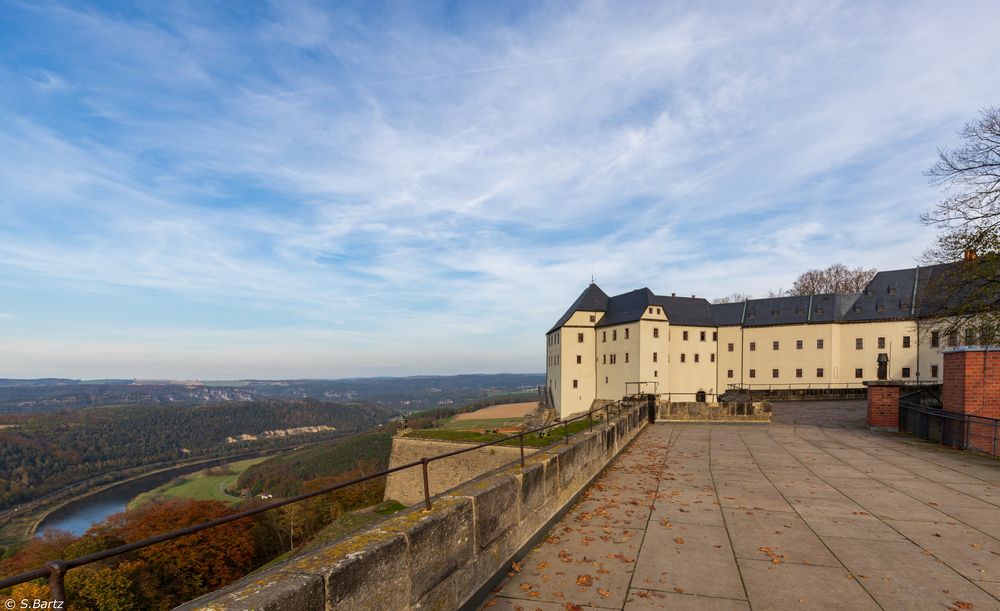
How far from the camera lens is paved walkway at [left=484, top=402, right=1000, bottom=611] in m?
4.44

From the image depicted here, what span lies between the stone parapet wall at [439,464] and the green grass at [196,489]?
86325 mm

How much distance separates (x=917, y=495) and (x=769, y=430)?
945 cm

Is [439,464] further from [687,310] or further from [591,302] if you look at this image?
[687,310]

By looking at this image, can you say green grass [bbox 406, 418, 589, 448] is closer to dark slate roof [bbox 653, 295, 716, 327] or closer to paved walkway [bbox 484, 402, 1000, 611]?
paved walkway [bbox 484, 402, 1000, 611]

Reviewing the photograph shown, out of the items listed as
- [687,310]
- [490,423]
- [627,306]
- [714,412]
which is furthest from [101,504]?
[714,412]

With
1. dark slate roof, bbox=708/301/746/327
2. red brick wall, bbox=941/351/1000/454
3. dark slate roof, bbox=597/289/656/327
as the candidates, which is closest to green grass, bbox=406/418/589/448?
red brick wall, bbox=941/351/1000/454

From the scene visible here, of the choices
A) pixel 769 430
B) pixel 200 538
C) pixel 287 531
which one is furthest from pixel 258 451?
pixel 769 430

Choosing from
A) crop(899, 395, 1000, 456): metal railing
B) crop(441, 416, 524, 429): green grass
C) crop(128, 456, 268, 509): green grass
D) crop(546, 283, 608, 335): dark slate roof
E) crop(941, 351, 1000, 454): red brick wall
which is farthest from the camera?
crop(128, 456, 268, 509): green grass

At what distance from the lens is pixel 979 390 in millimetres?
12023

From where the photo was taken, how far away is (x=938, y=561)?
511 cm

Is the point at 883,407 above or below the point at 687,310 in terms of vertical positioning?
below

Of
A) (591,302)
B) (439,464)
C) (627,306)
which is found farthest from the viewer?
(591,302)

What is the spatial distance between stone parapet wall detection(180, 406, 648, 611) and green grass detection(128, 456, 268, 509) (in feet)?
400

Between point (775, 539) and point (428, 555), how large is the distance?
178 inches
